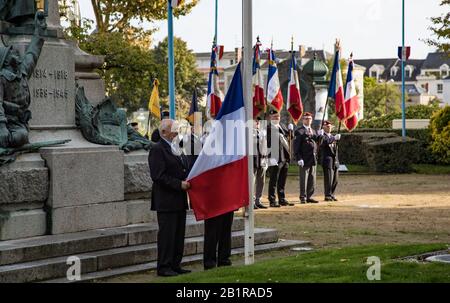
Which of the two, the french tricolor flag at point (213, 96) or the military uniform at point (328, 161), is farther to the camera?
the french tricolor flag at point (213, 96)

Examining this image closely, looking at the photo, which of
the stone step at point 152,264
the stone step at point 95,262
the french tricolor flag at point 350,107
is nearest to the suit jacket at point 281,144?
the french tricolor flag at point 350,107

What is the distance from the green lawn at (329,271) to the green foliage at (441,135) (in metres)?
22.7

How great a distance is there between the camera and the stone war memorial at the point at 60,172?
470 inches

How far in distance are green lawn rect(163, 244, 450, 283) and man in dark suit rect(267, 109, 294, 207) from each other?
956cm

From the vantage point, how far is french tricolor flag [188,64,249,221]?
1144 centimetres

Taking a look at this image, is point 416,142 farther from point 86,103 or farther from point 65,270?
point 65,270

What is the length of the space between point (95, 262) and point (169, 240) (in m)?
0.92

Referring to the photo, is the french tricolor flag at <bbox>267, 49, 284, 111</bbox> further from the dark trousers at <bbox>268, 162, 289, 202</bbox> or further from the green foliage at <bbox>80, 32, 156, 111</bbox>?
the green foliage at <bbox>80, 32, 156, 111</bbox>

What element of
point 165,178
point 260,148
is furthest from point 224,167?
point 260,148

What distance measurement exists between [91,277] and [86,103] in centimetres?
327

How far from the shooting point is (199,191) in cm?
1156

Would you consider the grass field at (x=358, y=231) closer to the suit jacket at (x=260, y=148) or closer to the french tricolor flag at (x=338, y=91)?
the suit jacket at (x=260, y=148)

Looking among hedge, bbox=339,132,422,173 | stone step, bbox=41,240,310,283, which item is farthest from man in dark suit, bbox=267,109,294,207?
hedge, bbox=339,132,422,173
